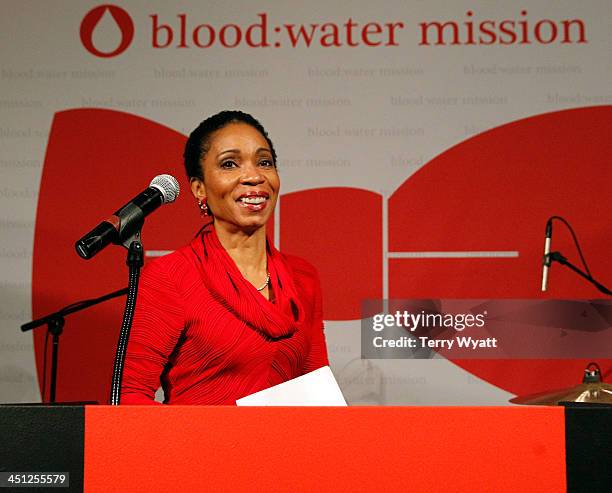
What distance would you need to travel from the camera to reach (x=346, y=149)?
3.57 m

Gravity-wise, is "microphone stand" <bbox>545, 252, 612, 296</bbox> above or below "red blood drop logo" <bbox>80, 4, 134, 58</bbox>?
below

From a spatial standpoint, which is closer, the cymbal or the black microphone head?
the black microphone head

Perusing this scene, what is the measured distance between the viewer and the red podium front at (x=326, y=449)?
0.96m

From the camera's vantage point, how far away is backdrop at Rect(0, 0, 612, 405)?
3.48m

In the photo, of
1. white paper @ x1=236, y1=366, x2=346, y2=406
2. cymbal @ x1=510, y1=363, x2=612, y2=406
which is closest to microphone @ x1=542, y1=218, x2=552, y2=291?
cymbal @ x1=510, y1=363, x2=612, y2=406

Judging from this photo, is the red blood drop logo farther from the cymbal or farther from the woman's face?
the cymbal

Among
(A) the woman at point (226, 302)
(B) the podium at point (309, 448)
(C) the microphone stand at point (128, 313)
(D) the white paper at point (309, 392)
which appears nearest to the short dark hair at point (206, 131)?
(A) the woman at point (226, 302)

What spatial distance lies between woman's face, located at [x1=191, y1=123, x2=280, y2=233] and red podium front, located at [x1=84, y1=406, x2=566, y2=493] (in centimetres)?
136

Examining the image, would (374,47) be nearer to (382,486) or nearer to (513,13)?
(513,13)

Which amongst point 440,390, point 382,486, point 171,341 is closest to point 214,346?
point 171,341

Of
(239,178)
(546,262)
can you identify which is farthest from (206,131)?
(546,262)

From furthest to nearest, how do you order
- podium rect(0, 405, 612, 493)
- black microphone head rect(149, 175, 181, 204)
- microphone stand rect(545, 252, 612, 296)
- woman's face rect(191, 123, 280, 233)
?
microphone stand rect(545, 252, 612, 296)
woman's face rect(191, 123, 280, 233)
black microphone head rect(149, 175, 181, 204)
podium rect(0, 405, 612, 493)

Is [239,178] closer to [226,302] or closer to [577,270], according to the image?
[226,302]

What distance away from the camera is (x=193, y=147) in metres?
2.47
